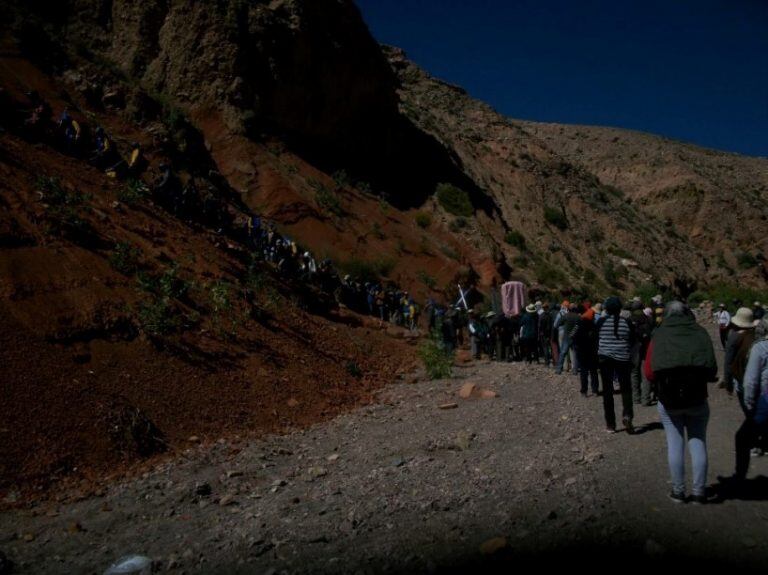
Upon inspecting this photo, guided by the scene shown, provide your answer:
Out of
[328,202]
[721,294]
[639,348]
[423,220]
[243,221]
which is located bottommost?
[721,294]

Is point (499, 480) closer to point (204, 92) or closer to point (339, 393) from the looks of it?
point (339, 393)

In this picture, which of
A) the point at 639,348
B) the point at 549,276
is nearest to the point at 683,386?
the point at 639,348

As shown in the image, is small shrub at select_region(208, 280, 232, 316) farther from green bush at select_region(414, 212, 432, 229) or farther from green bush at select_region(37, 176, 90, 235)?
green bush at select_region(414, 212, 432, 229)

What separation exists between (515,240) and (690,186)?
32583mm

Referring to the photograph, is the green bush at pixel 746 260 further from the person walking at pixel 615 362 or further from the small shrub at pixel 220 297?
the person walking at pixel 615 362

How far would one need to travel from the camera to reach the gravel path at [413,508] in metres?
4.44

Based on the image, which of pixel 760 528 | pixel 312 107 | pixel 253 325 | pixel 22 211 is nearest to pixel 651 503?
pixel 760 528

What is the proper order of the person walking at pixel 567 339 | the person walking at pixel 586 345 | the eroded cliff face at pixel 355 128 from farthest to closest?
the eroded cliff face at pixel 355 128 < the person walking at pixel 567 339 < the person walking at pixel 586 345

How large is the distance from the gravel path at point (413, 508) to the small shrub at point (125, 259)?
4253mm

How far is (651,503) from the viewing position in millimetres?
5016

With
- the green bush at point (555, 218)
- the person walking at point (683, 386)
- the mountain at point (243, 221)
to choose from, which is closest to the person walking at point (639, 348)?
the person walking at point (683, 386)

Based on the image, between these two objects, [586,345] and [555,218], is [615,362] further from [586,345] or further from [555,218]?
[555,218]

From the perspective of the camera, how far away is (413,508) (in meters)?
5.55

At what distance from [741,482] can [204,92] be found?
2542 cm
